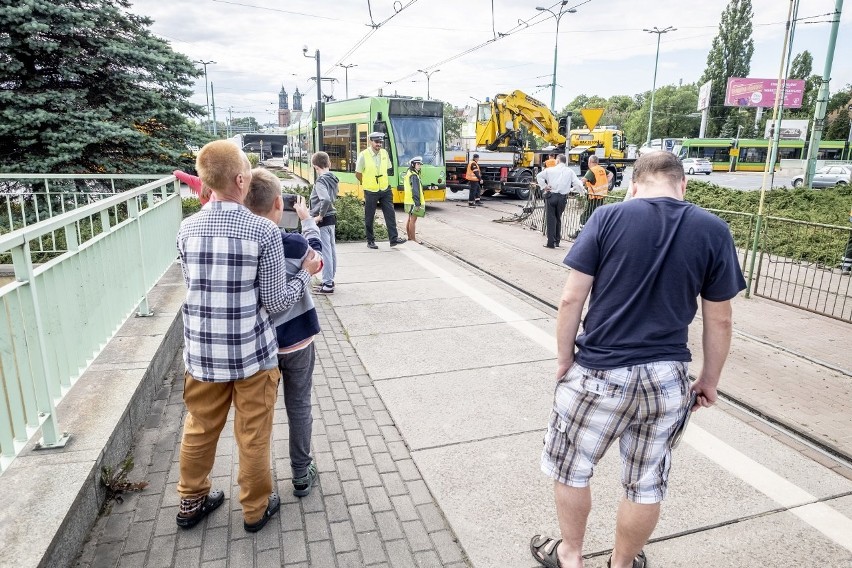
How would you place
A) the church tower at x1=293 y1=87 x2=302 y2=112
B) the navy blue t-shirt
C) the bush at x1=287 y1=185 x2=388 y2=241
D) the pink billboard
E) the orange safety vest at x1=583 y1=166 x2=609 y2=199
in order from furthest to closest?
the church tower at x1=293 y1=87 x2=302 y2=112
the pink billboard
the orange safety vest at x1=583 y1=166 x2=609 y2=199
the bush at x1=287 y1=185 x2=388 y2=241
the navy blue t-shirt

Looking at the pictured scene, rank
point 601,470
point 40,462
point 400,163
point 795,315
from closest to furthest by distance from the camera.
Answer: point 40,462 → point 601,470 → point 795,315 → point 400,163

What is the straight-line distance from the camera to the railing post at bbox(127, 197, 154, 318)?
469 cm

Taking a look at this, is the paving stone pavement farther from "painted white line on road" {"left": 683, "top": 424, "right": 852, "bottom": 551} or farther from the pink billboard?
the pink billboard

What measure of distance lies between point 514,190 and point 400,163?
664cm

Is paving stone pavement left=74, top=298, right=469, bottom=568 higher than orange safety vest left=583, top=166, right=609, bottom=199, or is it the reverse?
orange safety vest left=583, top=166, right=609, bottom=199

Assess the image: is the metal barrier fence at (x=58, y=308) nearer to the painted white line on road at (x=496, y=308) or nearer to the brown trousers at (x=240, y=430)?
the brown trousers at (x=240, y=430)

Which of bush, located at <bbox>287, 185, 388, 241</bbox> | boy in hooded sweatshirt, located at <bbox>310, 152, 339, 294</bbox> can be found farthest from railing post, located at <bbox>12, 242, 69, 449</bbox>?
bush, located at <bbox>287, 185, 388, 241</bbox>

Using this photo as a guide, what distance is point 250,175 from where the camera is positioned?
2.58 metres

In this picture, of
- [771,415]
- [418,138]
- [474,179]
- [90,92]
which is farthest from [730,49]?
[771,415]

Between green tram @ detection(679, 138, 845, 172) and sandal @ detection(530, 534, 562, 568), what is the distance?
168 feet

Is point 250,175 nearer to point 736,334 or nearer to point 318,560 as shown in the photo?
point 318,560

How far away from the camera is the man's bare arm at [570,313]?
88.9 inches

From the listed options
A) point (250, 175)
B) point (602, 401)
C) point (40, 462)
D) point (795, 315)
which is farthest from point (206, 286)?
point (795, 315)

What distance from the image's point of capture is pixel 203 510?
9.29ft
